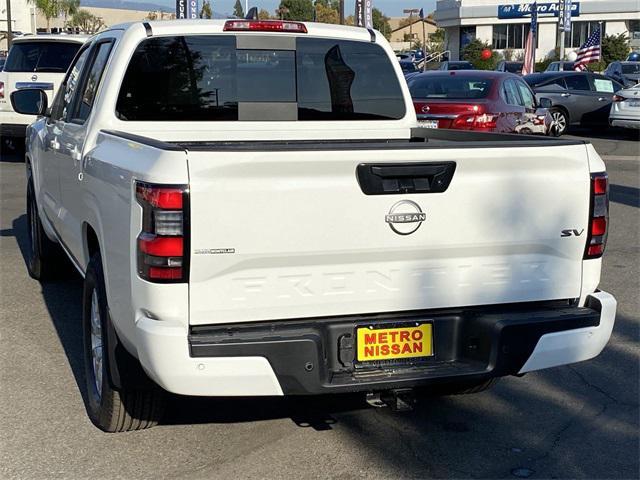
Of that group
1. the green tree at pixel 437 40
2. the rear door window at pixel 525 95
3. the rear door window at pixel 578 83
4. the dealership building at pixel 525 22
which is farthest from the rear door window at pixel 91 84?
the green tree at pixel 437 40

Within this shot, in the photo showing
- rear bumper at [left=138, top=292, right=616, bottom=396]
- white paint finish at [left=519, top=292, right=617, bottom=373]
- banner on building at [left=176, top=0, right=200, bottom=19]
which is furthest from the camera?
banner on building at [left=176, top=0, right=200, bottom=19]

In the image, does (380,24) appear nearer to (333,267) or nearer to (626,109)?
(626,109)

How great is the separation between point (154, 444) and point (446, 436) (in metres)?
1.46

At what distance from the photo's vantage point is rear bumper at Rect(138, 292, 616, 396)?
395cm

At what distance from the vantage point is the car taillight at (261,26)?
18.6ft

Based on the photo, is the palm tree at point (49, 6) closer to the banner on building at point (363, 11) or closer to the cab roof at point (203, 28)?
the banner on building at point (363, 11)

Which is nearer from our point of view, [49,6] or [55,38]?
[55,38]

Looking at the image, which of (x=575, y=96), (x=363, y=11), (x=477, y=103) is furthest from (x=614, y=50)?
(x=477, y=103)

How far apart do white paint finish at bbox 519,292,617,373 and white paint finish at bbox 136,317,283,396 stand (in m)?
1.22

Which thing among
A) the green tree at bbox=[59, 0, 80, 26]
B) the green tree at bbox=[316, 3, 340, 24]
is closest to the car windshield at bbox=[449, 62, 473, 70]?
the green tree at bbox=[59, 0, 80, 26]

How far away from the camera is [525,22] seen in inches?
2879

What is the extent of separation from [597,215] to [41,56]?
13.0 m

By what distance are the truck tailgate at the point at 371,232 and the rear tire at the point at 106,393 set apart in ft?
2.62

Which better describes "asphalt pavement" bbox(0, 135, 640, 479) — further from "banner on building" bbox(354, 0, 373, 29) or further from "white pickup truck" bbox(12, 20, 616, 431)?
"banner on building" bbox(354, 0, 373, 29)
